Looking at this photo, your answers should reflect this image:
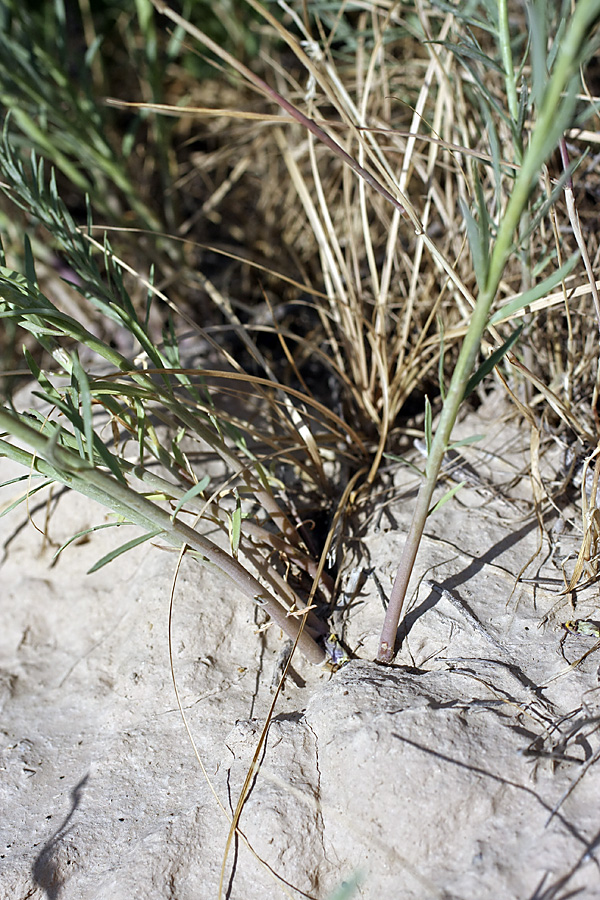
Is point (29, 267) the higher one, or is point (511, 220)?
point (511, 220)

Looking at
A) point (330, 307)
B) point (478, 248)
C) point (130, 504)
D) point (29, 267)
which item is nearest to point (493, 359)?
point (478, 248)

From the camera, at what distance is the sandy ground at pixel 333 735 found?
778 mm

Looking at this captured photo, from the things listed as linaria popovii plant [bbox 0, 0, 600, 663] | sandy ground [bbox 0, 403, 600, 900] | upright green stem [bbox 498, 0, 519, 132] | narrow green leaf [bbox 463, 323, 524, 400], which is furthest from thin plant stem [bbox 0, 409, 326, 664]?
upright green stem [bbox 498, 0, 519, 132]

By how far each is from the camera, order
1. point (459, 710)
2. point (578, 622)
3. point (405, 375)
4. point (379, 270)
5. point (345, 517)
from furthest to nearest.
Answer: point (379, 270) < point (405, 375) < point (345, 517) < point (578, 622) < point (459, 710)

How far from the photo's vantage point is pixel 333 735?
2.89 feet

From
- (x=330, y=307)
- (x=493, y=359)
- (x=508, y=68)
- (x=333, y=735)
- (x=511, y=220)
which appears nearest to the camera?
(x=511, y=220)

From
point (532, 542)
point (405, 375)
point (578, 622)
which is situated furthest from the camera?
point (405, 375)

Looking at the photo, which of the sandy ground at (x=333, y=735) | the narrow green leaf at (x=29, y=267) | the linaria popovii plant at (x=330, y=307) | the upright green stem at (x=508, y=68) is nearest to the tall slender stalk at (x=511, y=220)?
the linaria popovii plant at (x=330, y=307)

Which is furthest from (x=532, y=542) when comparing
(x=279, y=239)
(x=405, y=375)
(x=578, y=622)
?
(x=279, y=239)

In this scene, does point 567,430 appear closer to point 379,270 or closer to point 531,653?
point 531,653

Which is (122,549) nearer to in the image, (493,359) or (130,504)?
(130,504)

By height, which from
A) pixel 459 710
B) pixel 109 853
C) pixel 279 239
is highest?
pixel 279 239

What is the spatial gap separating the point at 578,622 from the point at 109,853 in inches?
30.4

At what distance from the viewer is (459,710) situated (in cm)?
86
